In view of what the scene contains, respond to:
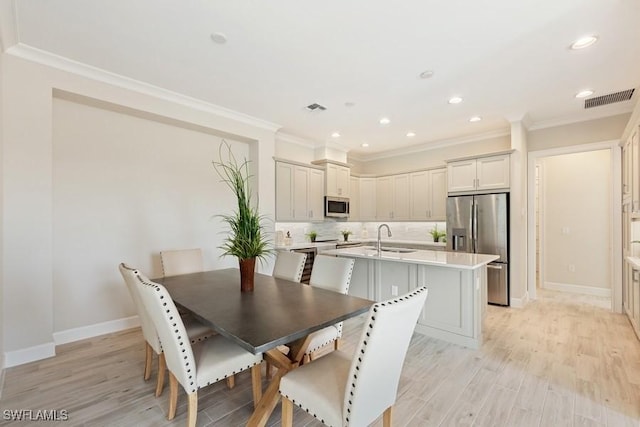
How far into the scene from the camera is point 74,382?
2338mm

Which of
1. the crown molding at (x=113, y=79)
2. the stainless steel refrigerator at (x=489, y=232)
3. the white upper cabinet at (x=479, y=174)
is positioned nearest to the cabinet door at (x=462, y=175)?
the white upper cabinet at (x=479, y=174)

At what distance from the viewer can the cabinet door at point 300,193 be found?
5.21m

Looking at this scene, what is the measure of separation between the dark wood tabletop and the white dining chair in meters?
0.24

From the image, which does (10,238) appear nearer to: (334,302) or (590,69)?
(334,302)

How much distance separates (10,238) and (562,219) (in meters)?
7.68

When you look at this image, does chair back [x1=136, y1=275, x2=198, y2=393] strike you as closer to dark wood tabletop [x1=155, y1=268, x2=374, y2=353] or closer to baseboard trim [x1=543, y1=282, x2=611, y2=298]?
dark wood tabletop [x1=155, y1=268, x2=374, y2=353]

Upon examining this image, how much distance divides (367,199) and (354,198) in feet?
1.05

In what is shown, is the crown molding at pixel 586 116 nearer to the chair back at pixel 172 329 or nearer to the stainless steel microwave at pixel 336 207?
the stainless steel microwave at pixel 336 207

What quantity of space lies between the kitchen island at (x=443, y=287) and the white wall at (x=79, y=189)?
8.27 ft

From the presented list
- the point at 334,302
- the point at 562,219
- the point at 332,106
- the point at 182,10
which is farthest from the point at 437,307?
the point at 562,219

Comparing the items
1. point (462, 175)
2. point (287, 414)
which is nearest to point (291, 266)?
point (287, 414)

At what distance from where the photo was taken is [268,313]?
1.71m

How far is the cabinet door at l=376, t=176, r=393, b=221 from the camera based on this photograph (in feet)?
20.8
